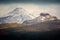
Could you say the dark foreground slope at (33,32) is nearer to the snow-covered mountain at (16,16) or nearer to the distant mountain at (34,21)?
the distant mountain at (34,21)

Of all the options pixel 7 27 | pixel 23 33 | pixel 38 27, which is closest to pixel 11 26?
pixel 7 27

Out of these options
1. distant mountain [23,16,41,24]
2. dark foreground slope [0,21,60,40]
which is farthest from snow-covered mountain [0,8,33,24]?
dark foreground slope [0,21,60,40]

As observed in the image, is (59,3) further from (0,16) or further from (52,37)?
(0,16)

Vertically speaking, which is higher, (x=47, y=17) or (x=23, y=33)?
(x=47, y=17)

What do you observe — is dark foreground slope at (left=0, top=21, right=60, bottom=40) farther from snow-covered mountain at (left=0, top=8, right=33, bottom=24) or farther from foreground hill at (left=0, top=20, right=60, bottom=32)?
snow-covered mountain at (left=0, top=8, right=33, bottom=24)

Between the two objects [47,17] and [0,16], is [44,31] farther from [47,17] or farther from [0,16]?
[0,16]

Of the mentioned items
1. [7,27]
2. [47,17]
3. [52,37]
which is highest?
[47,17]
